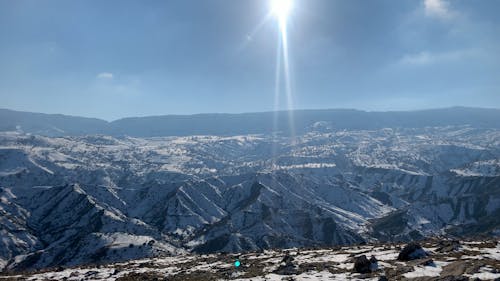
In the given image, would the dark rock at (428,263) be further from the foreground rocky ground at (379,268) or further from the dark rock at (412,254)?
the dark rock at (412,254)

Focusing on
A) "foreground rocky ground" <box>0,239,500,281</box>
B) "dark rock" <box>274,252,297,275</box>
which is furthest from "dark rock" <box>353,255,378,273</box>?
"dark rock" <box>274,252,297,275</box>

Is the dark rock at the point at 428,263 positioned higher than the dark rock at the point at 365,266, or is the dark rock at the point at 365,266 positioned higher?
the dark rock at the point at 428,263

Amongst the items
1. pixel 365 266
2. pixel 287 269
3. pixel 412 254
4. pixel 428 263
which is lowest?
pixel 287 269

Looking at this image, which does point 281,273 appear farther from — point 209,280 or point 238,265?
point 238,265

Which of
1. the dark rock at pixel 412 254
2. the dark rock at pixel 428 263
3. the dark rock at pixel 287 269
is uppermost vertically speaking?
the dark rock at pixel 428 263

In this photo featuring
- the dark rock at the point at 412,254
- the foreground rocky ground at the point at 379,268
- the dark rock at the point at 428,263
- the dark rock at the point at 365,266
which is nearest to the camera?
the foreground rocky ground at the point at 379,268

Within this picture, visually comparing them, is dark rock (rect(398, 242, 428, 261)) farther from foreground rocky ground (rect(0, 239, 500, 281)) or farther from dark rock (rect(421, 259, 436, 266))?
dark rock (rect(421, 259, 436, 266))

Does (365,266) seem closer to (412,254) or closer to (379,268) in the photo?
(379,268)

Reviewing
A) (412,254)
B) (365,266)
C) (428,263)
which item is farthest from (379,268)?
(412,254)

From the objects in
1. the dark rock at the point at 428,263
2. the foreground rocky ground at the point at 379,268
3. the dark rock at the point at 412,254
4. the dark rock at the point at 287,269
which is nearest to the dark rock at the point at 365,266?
the foreground rocky ground at the point at 379,268

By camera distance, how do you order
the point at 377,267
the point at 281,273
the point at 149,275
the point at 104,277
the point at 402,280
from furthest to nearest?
the point at 104,277 → the point at 149,275 → the point at 281,273 → the point at 377,267 → the point at 402,280

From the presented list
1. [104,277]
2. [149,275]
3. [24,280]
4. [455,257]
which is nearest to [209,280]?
[149,275]
